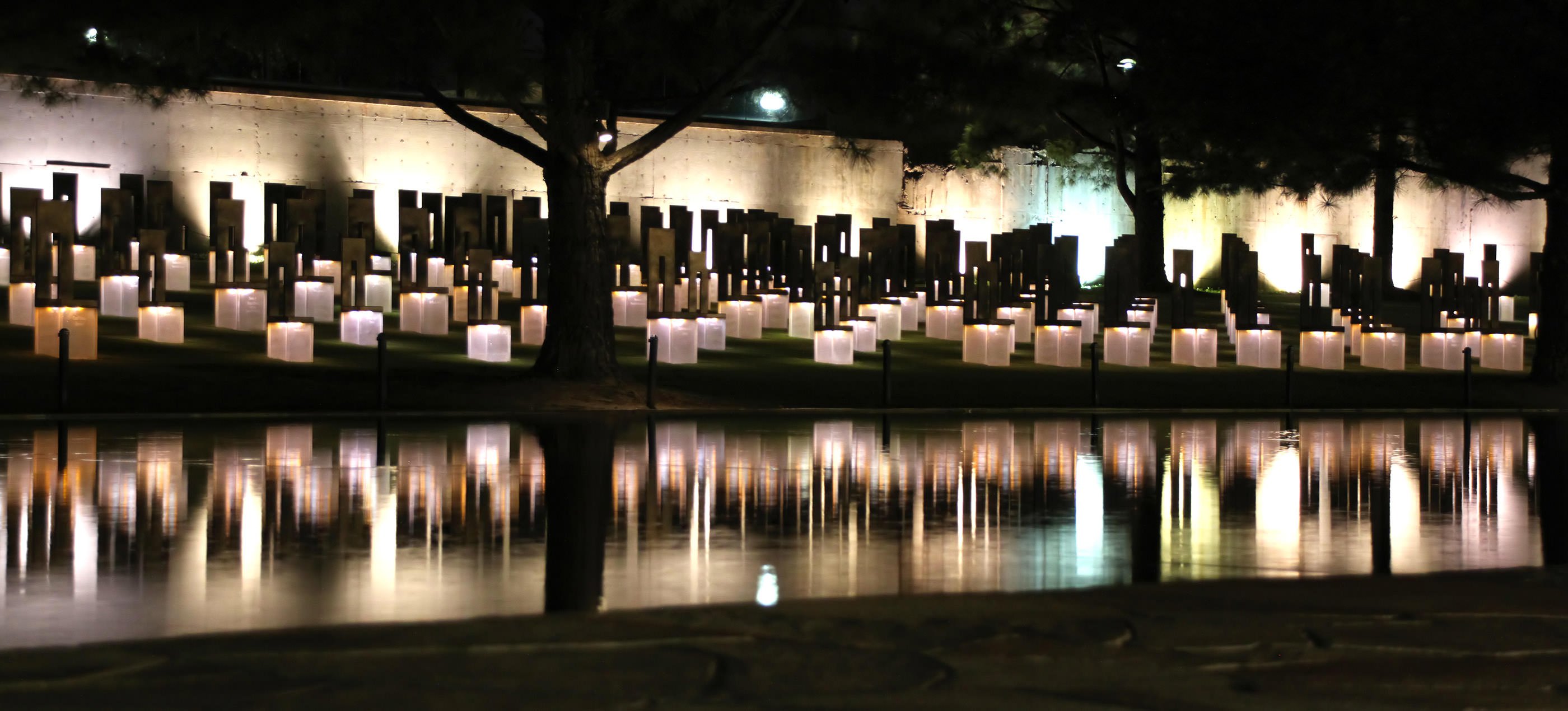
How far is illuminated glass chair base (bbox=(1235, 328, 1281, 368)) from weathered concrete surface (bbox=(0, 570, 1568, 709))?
21.9 meters

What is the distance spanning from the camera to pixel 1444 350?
3120 cm

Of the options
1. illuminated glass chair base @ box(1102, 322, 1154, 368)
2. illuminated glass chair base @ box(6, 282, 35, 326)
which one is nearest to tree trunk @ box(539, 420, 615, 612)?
illuminated glass chair base @ box(6, 282, 35, 326)

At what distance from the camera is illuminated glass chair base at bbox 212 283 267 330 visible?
26.3m

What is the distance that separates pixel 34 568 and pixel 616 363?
1433 cm

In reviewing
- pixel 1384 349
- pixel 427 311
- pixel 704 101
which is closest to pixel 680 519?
pixel 704 101

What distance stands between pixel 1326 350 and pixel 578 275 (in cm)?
1349

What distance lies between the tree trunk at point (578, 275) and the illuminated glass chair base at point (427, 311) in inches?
181

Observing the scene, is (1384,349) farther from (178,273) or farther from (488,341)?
(178,273)

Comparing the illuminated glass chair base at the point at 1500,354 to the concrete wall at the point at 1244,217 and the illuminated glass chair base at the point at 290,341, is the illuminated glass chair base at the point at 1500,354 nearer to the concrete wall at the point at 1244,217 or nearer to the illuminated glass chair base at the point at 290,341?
the concrete wall at the point at 1244,217

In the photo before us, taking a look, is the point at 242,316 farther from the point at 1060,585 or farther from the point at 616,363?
the point at 1060,585

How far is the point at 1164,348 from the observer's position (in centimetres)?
3228

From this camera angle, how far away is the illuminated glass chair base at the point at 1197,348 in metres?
29.7

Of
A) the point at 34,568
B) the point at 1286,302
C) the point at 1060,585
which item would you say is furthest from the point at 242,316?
the point at 1286,302

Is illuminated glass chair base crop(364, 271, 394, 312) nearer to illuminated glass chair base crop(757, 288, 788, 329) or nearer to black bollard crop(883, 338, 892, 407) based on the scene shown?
illuminated glass chair base crop(757, 288, 788, 329)
